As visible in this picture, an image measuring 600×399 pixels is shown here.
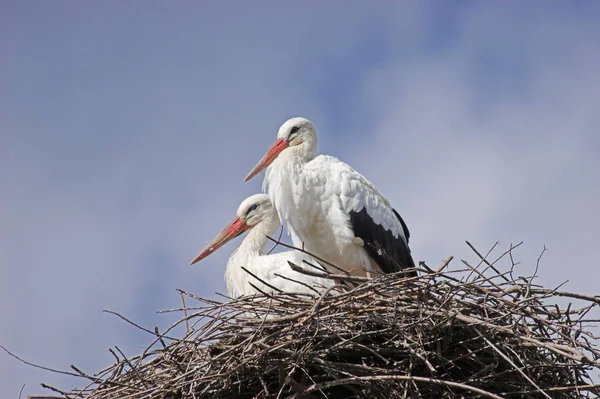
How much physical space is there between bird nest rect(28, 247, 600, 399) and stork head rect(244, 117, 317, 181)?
88.2 inches

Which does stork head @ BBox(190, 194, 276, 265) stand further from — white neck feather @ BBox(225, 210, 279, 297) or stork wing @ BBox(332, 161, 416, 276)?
stork wing @ BBox(332, 161, 416, 276)

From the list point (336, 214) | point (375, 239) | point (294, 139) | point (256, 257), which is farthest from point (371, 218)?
point (256, 257)

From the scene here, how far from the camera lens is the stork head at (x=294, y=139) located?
661 cm

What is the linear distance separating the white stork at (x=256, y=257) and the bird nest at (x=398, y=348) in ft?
5.90

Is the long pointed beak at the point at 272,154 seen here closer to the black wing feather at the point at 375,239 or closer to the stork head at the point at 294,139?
the stork head at the point at 294,139

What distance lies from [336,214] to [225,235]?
1.92 m

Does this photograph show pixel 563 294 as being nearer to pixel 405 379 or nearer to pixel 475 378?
pixel 475 378

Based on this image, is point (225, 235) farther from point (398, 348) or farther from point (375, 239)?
point (398, 348)

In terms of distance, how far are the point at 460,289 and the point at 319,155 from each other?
2367 mm

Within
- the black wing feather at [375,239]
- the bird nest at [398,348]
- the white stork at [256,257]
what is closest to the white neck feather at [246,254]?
the white stork at [256,257]

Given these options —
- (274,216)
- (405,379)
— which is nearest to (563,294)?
(405,379)

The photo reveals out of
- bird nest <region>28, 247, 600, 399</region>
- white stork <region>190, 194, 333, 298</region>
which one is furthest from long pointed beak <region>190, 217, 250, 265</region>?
bird nest <region>28, 247, 600, 399</region>

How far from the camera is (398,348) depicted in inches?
171

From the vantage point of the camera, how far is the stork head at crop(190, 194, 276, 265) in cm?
764
